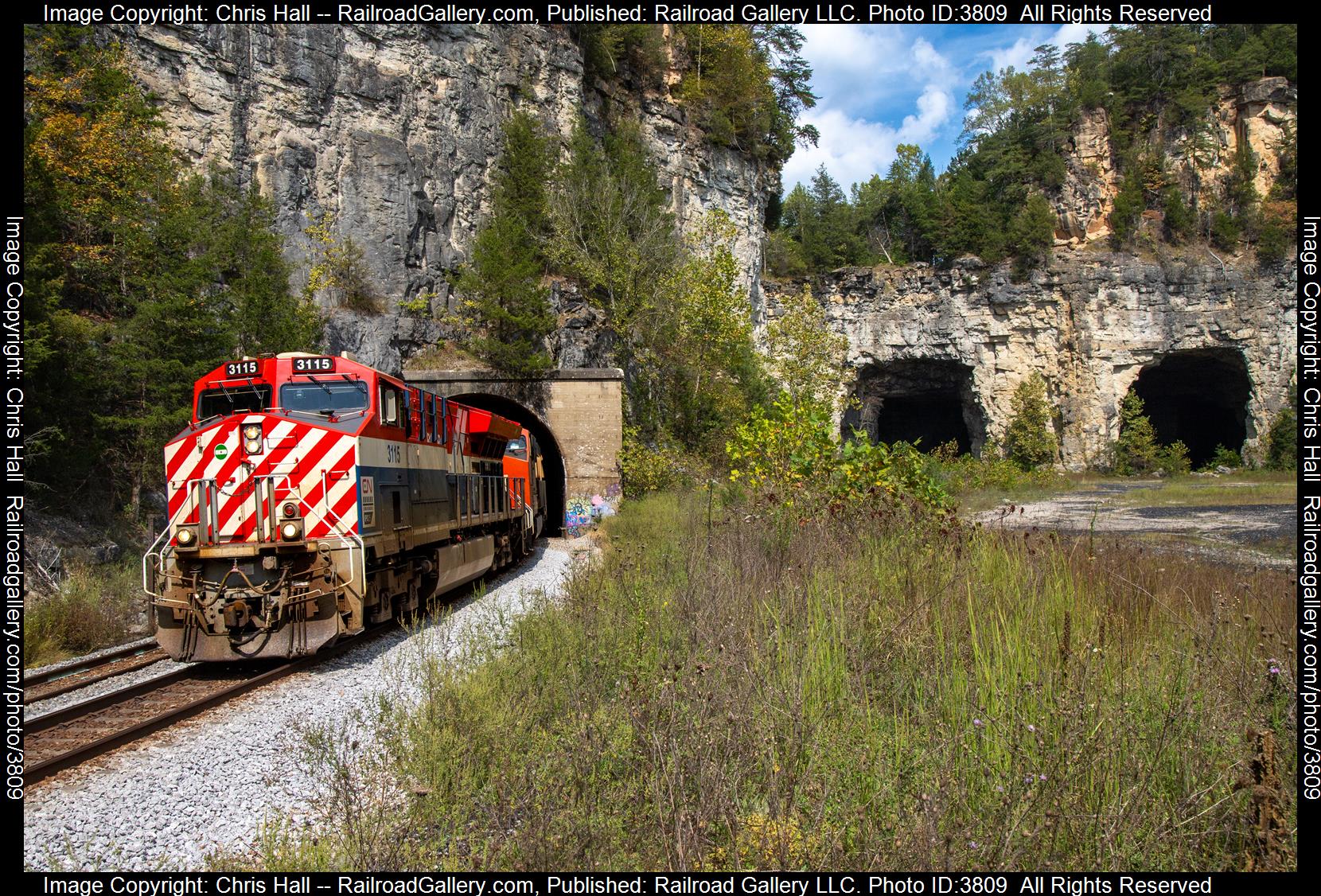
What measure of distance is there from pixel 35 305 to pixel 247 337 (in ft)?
17.0

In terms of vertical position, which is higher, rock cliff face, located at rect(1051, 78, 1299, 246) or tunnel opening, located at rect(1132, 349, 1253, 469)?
rock cliff face, located at rect(1051, 78, 1299, 246)

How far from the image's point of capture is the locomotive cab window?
8.84m

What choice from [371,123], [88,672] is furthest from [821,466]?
[371,123]

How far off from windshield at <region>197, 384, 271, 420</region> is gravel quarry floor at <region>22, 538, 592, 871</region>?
134 inches

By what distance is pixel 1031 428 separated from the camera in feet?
151

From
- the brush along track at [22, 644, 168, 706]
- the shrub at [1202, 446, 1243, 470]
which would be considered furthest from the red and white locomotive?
the shrub at [1202, 446, 1243, 470]

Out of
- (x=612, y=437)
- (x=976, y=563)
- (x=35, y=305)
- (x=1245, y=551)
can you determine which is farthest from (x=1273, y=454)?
(x=35, y=305)

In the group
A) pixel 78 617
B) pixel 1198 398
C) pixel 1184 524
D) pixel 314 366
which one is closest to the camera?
pixel 314 366

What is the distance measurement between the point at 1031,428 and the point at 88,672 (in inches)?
1919

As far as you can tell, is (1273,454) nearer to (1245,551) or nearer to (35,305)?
(1245,551)

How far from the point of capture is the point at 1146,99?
48.5m

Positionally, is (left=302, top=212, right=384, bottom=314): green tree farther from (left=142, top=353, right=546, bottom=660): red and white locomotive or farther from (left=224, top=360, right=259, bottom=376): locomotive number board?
(left=142, top=353, right=546, bottom=660): red and white locomotive

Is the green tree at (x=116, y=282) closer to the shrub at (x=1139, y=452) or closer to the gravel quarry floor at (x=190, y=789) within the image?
the gravel quarry floor at (x=190, y=789)

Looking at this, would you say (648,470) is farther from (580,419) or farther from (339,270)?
(339,270)
